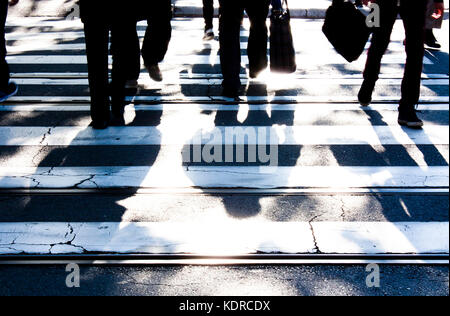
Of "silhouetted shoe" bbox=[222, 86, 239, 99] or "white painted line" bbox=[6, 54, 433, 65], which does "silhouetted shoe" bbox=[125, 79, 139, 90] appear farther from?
"white painted line" bbox=[6, 54, 433, 65]

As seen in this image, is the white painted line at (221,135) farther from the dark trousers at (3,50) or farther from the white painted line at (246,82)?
the white painted line at (246,82)

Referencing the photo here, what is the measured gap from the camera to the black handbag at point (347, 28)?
4.93 m

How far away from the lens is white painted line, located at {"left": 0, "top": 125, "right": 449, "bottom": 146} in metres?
4.64

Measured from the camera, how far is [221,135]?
4785 millimetres

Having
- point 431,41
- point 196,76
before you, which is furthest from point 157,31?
point 431,41

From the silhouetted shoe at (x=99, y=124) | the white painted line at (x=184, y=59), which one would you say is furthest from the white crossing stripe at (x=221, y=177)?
the white painted line at (x=184, y=59)

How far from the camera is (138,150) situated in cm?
447

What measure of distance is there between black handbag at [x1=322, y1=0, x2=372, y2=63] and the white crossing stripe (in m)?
1.45

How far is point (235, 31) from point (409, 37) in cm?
172

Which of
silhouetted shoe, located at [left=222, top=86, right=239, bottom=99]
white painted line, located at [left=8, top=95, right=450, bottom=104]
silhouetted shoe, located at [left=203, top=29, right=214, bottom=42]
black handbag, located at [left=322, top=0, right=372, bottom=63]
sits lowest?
white painted line, located at [left=8, top=95, right=450, bottom=104]

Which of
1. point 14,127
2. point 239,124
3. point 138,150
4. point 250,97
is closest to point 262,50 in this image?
point 250,97

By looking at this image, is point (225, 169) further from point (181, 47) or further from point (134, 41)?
point (181, 47)

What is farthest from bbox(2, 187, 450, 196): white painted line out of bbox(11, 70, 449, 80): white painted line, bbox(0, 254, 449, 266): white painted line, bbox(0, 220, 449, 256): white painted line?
bbox(11, 70, 449, 80): white painted line
